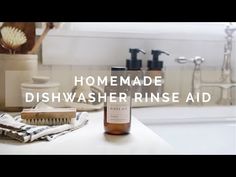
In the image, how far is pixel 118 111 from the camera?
701 mm

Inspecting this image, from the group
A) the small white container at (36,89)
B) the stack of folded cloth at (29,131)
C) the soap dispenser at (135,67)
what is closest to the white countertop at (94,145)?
the stack of folded cloth at (29,131)

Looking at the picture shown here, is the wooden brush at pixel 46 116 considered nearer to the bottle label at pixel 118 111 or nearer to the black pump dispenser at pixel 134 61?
the bottle label at pixel 118 111

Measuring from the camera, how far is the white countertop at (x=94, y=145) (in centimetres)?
59

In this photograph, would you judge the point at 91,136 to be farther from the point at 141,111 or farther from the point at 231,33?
the point at 231,33

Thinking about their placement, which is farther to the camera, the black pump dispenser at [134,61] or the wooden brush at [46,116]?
the black pump dispenser at [134,61]

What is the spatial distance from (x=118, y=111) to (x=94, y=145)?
102 millimetres

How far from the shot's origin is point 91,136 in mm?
706

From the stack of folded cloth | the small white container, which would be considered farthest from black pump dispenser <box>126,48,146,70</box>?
the stack of folded cloth

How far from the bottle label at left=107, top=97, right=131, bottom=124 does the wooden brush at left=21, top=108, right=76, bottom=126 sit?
10cm

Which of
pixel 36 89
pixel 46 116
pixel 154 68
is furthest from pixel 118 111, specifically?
pixel 154 68

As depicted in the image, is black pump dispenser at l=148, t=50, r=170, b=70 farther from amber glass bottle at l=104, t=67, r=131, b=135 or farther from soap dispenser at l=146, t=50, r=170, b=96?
amber glass bottle at l=104, t=67, r=131, b=135

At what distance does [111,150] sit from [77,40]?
553 mm

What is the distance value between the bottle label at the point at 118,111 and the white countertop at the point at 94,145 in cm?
4
